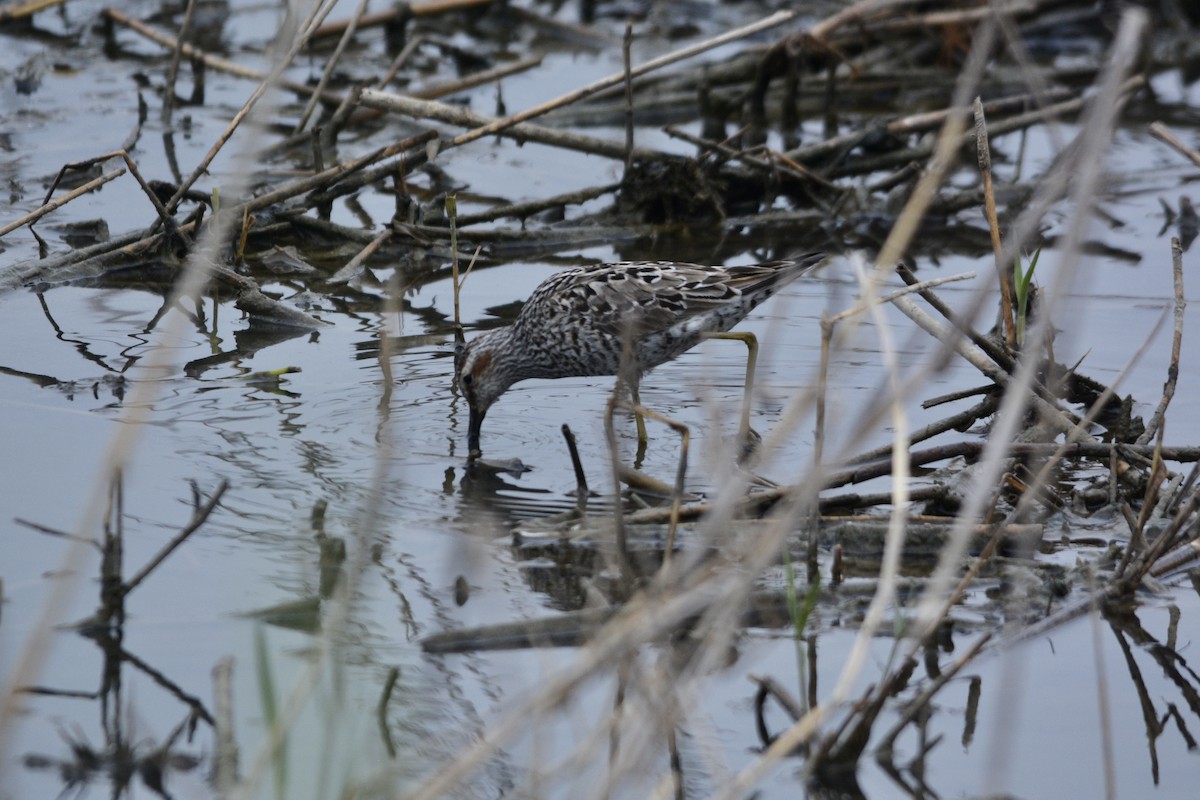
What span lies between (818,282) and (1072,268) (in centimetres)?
620

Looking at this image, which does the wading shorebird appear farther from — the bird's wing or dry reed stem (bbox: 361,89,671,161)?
dry reed stem (bbox: 361,89,671,161)

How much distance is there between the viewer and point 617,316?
23.5ft

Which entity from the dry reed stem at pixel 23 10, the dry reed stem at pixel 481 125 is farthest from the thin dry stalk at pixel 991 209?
the dry reed stem at pixel 23 10

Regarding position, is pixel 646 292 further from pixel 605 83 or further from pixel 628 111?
pixel 628 111

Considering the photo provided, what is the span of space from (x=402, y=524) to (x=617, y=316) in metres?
1.86

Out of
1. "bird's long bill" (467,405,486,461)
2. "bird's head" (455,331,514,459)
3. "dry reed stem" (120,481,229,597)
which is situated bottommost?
"dry reed stem" (120,481,229,597)

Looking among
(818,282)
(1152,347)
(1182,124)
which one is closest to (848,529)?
(1152,347)

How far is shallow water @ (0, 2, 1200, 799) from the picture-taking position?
4148 millimetres

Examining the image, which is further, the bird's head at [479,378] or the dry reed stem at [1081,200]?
the bird's head at [479,378]

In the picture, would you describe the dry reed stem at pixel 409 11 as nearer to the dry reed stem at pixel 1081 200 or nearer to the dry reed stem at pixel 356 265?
the dry reed stem at pixel 356 265

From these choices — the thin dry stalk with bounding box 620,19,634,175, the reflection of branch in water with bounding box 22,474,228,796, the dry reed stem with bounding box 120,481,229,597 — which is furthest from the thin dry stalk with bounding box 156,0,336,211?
the thin dry stalk with bounding box 620,19,634,175

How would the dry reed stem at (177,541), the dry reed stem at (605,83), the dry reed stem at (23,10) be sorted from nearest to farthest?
the dry reed stem at (177,541) → the dry reed stem at (605,83) → the dry reed stem at (23,10)

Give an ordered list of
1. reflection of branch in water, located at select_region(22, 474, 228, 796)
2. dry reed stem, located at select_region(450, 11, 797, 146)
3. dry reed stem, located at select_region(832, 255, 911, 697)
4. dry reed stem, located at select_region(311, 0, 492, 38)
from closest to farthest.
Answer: dry reed stem, located at select_region(832, 255, 911, 697)
reflection of branch in water, located at select_region(22, 474, 228, 796)
dry reed stem, located at select_region(450, 11, 797, 146)
dry reed stem, located at select_region(311, 0, 492, 38)

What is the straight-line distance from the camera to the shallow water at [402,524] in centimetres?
415
